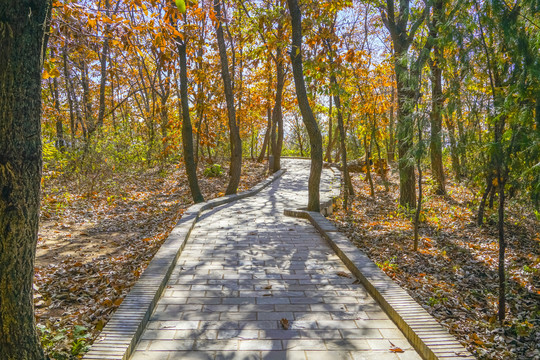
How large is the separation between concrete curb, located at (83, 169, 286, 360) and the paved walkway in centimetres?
12

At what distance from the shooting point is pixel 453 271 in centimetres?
582

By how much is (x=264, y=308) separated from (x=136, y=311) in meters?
1.25

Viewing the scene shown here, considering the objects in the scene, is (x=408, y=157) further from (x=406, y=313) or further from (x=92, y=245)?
(x=92, y=245)

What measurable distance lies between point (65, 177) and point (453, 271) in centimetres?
1194

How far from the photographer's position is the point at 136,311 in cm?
342

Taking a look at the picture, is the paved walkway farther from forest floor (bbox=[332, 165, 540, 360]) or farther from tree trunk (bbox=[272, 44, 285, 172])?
tree trunk (bbox=[272, 44, 285, 172])

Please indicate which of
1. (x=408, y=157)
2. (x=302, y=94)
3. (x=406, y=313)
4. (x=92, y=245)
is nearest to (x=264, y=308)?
(x=406, y=313)

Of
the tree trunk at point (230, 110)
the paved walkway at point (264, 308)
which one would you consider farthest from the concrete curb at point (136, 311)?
the tree trunk at point (230, 110)

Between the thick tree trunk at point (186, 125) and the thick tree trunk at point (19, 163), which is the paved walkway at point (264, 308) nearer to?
the thick tree trunk at point (19, 163)

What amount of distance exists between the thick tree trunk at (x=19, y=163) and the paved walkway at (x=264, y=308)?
950 millimetres

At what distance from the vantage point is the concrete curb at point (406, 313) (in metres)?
2.86

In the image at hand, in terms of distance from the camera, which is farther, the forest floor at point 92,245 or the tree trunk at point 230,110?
the tree trunk at point 230,110

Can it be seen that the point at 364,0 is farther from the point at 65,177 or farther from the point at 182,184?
the point at 65,177

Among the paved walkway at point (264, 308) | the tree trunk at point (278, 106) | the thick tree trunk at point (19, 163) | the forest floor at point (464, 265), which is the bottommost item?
the forest floor at point (464, 265)
